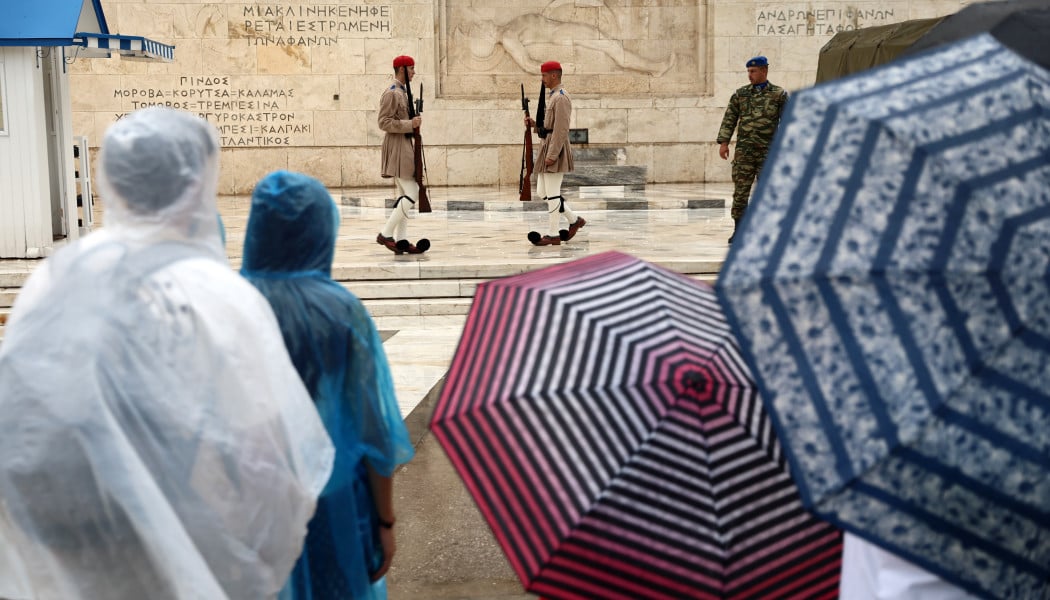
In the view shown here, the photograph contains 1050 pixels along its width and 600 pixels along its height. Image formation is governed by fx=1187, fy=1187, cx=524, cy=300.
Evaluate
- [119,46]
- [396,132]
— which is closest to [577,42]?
[396,132]

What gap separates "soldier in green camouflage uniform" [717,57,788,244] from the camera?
37.4 ft

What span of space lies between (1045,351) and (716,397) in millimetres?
605

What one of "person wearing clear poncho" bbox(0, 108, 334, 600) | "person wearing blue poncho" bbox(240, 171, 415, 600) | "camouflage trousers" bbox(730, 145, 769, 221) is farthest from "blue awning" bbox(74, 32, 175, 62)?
"person wearing clear poncho" bbox(0, 108, 334, 600)

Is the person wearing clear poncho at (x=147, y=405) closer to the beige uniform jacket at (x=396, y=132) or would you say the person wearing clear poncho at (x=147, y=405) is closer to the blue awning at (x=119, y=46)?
the beige uniform jacket at (x=396, y=132)

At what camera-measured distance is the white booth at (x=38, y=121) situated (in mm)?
10492

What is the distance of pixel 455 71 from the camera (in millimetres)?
20812

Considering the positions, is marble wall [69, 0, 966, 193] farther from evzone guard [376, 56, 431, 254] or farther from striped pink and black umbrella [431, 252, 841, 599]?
striped pink and black umbrella [431, 252, 841, 599]

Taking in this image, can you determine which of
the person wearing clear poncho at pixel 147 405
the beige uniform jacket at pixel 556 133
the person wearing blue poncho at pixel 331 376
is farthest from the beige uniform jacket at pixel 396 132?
the person wearing clear poncho at pixel 147 405

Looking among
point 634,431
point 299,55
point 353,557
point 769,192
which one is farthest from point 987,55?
point 299,55

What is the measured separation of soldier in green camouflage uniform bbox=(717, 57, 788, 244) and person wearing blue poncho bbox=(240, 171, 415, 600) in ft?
30.0

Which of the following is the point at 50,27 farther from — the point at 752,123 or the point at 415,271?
the point at 752,123

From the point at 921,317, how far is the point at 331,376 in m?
1.36

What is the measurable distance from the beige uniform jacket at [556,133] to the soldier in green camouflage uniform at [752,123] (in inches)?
60.1

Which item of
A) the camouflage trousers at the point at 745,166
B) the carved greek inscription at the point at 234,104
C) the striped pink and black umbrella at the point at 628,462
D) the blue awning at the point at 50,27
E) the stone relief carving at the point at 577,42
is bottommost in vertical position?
the striped pink and black umbrella at the point at 628,462
